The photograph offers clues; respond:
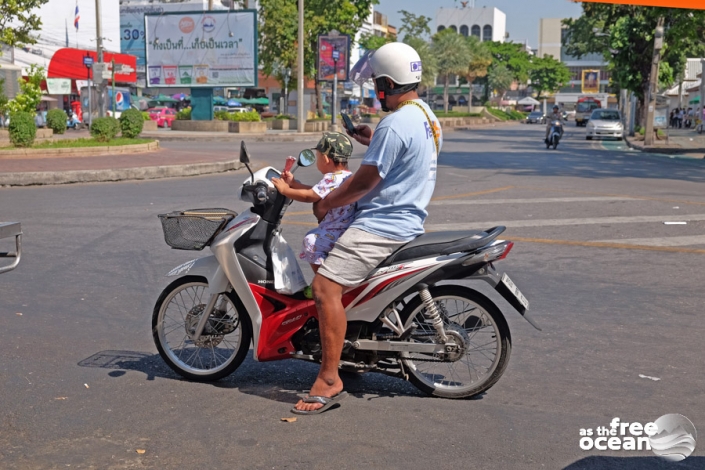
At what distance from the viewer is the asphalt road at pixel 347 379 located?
3973 mm

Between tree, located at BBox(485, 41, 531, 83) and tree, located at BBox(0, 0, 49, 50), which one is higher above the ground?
tree, located at BBox(485, 41, 531, 83)

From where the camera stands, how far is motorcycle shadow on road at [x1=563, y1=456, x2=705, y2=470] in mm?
3824

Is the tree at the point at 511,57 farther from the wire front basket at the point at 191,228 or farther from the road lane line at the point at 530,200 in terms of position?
the wire front basket at the point at 191,228

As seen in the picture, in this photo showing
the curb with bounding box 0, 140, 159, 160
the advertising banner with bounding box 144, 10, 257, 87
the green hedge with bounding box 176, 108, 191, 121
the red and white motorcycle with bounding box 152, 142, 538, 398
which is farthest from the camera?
the green hedge with bounding box 176, 108, 191, 121

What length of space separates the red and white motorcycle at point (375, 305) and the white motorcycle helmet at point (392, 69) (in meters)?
0.49

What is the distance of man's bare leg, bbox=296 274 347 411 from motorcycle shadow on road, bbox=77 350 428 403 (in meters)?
0.24


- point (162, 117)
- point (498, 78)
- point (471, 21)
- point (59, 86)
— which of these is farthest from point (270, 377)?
point (471, 21)

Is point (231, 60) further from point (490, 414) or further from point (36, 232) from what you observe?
point (490, 414)

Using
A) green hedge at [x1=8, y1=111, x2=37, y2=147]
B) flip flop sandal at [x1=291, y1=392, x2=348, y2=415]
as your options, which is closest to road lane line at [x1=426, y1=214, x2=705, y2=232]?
flip flop sandal at [x1=291, y1=392, x2=348, y2=415]

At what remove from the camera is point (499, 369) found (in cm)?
470

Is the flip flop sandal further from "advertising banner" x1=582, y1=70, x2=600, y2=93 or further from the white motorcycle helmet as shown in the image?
"advertising banner" x1=582, y1=70, x2=600, y2=93

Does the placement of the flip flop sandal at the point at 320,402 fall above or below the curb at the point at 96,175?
below

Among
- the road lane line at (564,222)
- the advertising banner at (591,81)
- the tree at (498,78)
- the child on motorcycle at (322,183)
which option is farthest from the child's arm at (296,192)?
the advertising banner at (591,81)

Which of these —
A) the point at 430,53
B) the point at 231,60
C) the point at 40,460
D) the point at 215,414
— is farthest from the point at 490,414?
the point at 430,53
